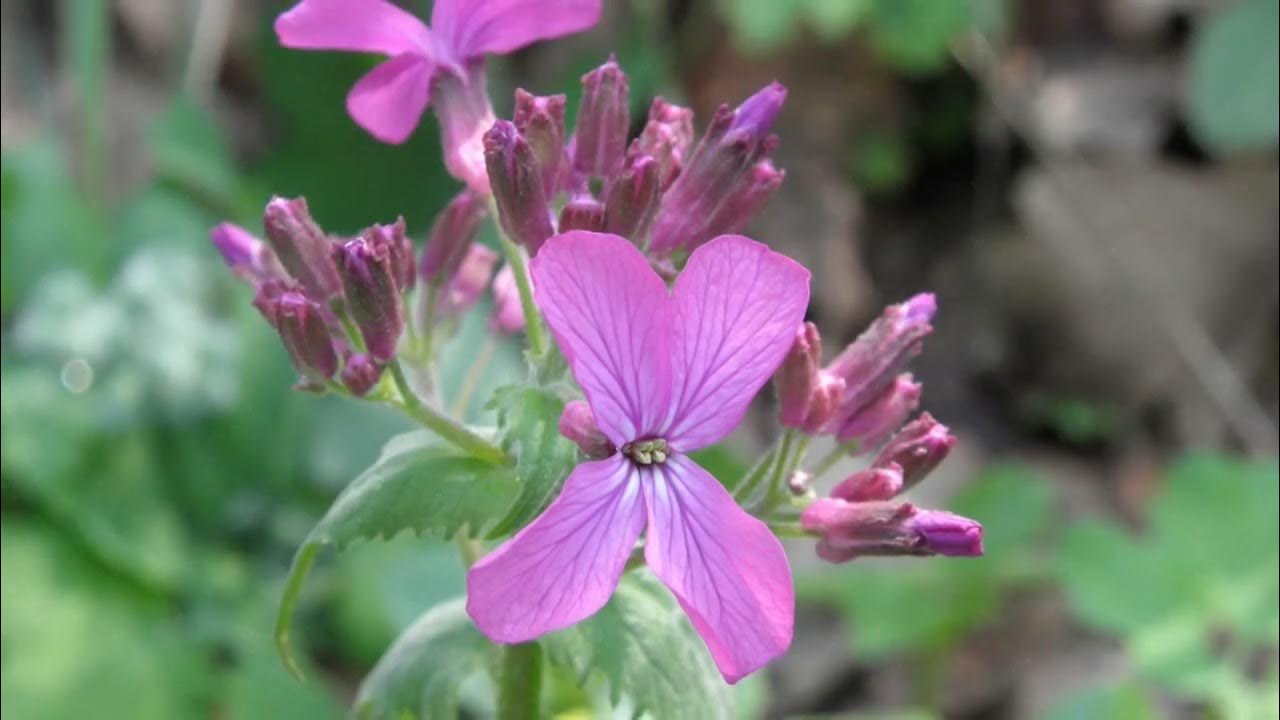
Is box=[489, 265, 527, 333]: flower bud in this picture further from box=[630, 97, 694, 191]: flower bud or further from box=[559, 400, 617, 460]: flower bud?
box=[559, 400, 617, 460]: flower bud

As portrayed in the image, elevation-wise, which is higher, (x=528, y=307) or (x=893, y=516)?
(x=528, y=307)

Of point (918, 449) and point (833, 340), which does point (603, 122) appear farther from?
point (833, 340)

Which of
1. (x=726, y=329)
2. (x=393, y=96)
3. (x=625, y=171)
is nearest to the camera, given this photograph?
(x=726, y=329)

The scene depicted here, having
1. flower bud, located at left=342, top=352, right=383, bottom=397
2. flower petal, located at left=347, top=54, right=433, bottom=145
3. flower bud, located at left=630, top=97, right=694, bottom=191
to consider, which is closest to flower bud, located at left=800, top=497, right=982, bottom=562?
flower bud, located at left=630, top=97, right=694, bottom=191

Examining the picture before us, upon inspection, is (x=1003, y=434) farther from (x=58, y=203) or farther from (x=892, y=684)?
(x=58, y=203)

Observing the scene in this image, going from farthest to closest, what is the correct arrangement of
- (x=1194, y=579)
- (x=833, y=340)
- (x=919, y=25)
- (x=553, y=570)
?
(x=833, y=340), (x=919, y=25), (x=1194, y=579), (x=553, y=570)

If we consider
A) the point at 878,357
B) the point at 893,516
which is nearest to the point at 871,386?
the point at 878,357
